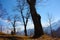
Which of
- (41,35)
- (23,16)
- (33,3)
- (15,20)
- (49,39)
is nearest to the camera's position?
(49,39)

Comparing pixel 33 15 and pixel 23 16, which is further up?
pixel 23 16

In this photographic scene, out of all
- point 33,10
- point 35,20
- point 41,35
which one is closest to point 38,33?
point 41,35

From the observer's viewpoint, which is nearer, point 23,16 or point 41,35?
point 41,35

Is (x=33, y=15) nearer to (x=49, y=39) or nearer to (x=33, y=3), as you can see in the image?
(x=33, y=3)

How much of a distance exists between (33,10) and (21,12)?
20.9 metres

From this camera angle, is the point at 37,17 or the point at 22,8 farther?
the point at 22,8

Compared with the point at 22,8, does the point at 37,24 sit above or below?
below

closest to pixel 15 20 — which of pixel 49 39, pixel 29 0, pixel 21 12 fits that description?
pixel 21 12

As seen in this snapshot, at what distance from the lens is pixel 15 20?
137ft

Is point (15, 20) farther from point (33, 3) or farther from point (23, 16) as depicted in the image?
point (33, 3)

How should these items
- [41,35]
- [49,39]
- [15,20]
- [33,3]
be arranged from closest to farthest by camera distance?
[49,39] → [41,35] → [33,3] → [15,20]

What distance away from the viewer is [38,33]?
15.3 meters

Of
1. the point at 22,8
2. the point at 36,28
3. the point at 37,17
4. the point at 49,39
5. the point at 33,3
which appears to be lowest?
the point at 49,39

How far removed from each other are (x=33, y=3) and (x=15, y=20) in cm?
2618
